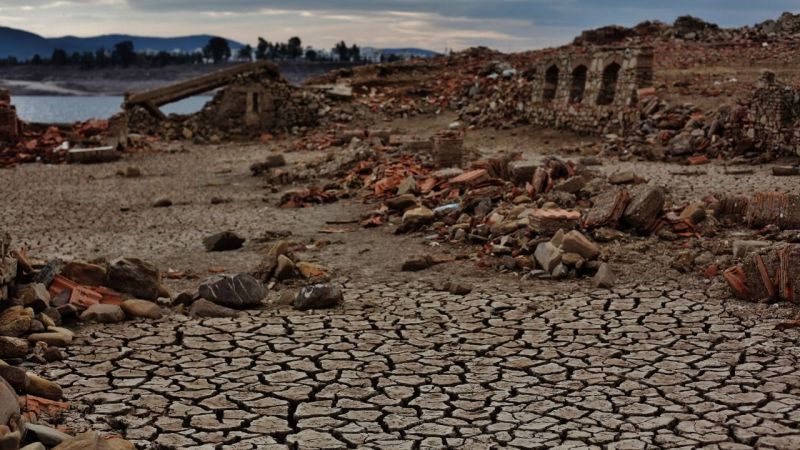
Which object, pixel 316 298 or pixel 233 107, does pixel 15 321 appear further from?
pixel 233 107

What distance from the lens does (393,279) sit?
9805mm

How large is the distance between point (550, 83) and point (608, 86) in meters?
3.08

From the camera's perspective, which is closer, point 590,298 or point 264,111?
point 590,298

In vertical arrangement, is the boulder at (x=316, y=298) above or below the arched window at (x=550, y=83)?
below

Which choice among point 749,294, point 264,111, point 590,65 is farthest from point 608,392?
point 264,111

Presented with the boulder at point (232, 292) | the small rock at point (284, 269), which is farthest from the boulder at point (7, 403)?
the small rock at point (284, 269)

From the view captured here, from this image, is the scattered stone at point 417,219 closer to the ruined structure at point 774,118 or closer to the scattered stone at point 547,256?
the scattered stone at point 547,256

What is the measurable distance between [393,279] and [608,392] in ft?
13.1

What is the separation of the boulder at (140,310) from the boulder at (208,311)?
0.33 meters

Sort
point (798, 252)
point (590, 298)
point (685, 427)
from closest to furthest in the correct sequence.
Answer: point (685, 427) < point (798, 252) < point (590, 298)

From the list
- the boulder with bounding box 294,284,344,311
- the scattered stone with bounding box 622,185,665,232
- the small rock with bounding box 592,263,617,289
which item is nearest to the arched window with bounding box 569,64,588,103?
the scattered stone with bounding box 622,185,665,232

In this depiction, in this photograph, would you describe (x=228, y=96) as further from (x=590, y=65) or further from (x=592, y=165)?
(x=592, y=165)

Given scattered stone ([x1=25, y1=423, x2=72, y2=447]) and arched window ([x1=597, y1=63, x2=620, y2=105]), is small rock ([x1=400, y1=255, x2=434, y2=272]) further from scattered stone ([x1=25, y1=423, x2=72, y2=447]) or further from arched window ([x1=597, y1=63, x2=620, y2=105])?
arched window ([x1=597, y1=63, x2=620, y2=105])

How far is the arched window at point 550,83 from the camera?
24203mm
